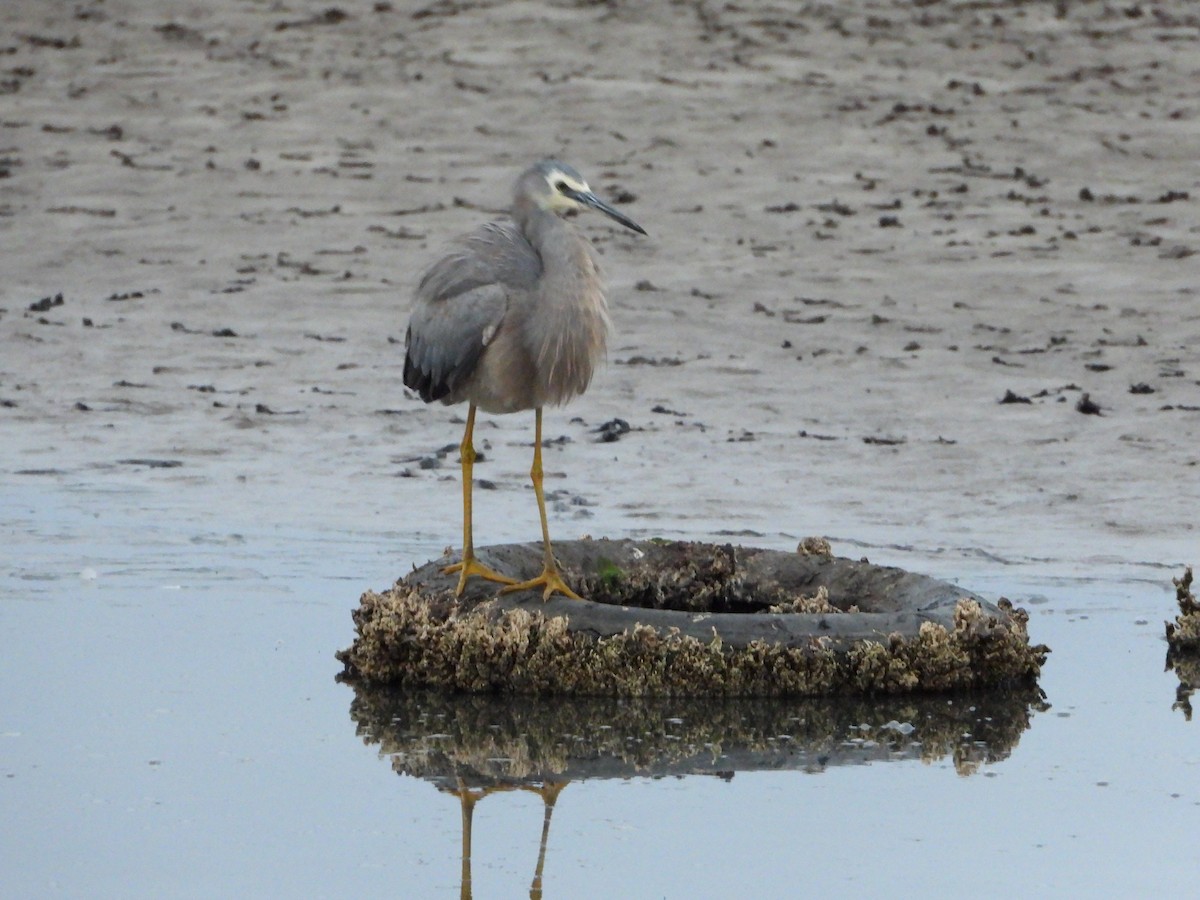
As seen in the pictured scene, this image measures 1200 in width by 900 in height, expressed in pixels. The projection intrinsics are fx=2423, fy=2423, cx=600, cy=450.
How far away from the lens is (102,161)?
18.7 m

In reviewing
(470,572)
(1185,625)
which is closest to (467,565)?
(470,572)

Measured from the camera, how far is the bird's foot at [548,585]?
28.1 ft

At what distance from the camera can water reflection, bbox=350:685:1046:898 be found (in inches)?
293

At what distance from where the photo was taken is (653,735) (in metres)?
7.82

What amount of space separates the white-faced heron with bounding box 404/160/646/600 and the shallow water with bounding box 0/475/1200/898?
975mm

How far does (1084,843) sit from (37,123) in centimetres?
1458

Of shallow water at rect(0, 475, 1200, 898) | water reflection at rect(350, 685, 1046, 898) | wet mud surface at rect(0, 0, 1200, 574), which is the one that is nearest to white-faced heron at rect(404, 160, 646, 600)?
water reflection at rect(350, 685, 1046, 898)

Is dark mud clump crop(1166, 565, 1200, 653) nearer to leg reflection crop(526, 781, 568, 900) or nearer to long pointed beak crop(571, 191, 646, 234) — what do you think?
long pointed beak crop(571, 191, 646, 234)

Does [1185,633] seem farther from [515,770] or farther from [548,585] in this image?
[515,770]

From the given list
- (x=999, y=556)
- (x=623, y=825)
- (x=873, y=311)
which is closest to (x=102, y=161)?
(x=873, y=311)

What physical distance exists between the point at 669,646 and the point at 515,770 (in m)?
1.00

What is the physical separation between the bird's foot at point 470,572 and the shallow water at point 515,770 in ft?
1.69

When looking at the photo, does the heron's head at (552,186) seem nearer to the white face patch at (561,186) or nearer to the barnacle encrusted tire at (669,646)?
the white face patch at (561,186)

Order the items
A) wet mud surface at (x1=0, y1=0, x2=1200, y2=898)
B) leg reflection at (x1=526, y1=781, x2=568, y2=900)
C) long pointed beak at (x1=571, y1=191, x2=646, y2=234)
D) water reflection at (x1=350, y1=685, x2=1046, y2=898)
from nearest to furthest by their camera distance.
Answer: leg reflection at (x1=526, y1=781, x2=568, y2=900), wet mud surface at (x1=0, y1=0, x2=1200, y2=898), water reflection at (x1=350, y1=685, x2=1046, y2=898), long pointed beak at (x1=571, y1=191, x2=646, y2=234)
